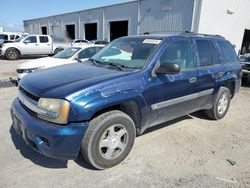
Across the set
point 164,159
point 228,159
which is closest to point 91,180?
point 164,159

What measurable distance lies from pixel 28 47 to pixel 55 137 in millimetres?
15748

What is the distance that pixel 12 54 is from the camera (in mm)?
16516

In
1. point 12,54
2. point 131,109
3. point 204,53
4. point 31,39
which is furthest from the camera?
point 31,39

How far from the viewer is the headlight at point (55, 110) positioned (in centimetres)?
277

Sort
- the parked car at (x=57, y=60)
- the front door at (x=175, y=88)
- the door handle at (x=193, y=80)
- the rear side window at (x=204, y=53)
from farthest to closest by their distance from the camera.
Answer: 1. the parked car at (x=57, y=60)
2. the rear side window at (x=204, y=53)
3. the door handle at (x=193, y=80)
4. the front door at (x=175, y=88)

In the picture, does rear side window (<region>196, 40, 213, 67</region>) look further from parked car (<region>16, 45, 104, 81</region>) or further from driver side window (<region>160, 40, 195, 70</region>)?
parked car (<region>16, 45, 104, 81</region>)

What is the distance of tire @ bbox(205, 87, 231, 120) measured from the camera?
200 inches

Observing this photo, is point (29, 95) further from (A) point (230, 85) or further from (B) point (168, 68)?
(A) point (230, 85)

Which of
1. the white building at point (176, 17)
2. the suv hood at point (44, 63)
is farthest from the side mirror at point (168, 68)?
the white building at point (176, 17)

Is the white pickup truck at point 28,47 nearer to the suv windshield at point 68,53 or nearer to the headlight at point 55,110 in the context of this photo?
the suv windshield at point 68,53

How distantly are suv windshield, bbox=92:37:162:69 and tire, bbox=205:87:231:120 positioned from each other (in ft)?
6.71

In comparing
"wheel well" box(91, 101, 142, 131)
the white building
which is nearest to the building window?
the white building

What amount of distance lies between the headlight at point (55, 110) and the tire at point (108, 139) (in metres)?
0.36

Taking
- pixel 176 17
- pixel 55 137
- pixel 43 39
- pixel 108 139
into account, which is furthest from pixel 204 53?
pixel 43 39
